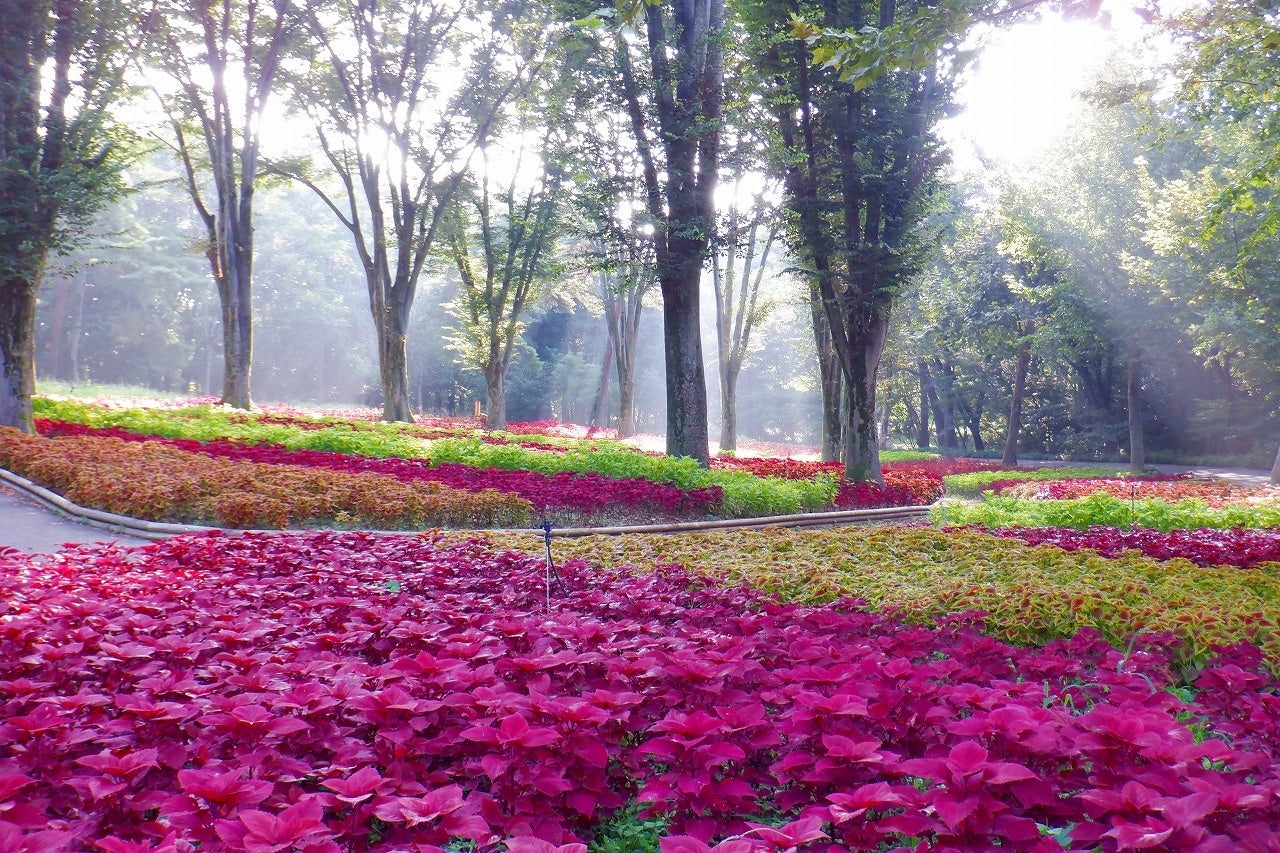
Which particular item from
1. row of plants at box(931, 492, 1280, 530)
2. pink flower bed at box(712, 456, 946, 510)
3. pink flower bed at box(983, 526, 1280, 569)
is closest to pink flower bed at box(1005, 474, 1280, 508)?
pink flower bed at box(712, 456, 946, 510)

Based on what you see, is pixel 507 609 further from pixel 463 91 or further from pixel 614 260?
pixel 463 91

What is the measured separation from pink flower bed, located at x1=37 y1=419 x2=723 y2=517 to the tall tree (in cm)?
979

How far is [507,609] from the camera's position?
4.09m

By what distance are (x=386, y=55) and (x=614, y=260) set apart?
10389 mm

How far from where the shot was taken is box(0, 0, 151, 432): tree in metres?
13.4

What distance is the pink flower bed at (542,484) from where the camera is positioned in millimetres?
9539

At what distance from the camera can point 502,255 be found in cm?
2752

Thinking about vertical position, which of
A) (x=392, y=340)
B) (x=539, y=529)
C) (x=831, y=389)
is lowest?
(x=539, y=529)

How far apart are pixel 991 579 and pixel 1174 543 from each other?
2758 mm

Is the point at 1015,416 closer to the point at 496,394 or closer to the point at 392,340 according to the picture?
the point at 496,394

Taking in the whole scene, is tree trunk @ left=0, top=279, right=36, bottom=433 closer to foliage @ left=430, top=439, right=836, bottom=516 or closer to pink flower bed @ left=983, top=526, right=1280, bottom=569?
foliage @ left=430, top=439, right=836, bottom=516

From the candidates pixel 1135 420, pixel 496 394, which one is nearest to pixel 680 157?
pixel 496 394

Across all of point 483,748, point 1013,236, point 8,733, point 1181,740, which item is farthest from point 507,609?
point 1013,236

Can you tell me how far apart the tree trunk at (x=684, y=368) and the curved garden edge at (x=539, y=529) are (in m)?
2.68
